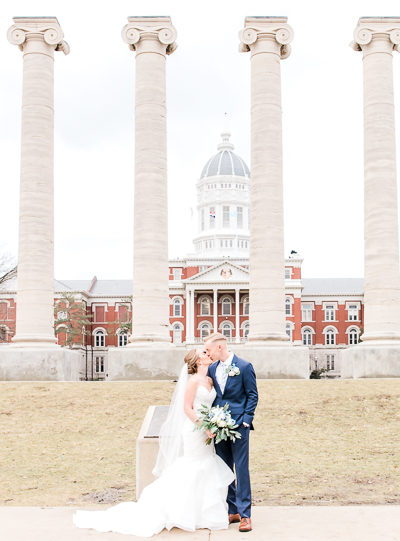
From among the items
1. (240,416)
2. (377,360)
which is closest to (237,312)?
(377,360)

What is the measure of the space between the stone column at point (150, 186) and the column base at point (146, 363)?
0.66 m

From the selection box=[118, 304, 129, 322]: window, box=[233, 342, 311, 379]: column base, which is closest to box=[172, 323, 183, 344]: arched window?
box=[118, 304, 129, 322]: window

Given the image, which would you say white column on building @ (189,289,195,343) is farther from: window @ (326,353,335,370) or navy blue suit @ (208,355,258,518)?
navy blue suit @ (208,355,258,518)

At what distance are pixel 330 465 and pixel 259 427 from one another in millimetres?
5586

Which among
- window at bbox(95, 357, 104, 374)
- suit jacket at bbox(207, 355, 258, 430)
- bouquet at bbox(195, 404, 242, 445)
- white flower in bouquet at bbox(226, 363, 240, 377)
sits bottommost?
window at bbox(95, 357, 104, 374)

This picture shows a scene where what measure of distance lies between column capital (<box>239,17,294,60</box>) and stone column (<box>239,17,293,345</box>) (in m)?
0.07

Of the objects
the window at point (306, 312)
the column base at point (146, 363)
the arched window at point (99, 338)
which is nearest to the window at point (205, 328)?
the window at point (306, 312)

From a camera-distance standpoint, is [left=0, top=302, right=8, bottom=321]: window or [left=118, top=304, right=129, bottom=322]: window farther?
[left=118, top=304, right=129, bottom=322]: window

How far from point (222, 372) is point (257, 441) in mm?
11640

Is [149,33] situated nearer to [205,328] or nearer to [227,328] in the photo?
[205,328]

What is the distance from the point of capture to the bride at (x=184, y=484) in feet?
43.3

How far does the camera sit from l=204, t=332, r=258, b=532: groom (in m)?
13.5

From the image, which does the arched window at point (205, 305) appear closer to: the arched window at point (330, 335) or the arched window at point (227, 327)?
the arched window at point (227, 327)

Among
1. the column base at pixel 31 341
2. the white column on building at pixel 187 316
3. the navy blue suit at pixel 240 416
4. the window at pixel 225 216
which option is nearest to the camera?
the navy blue suit at pixel 240 416
